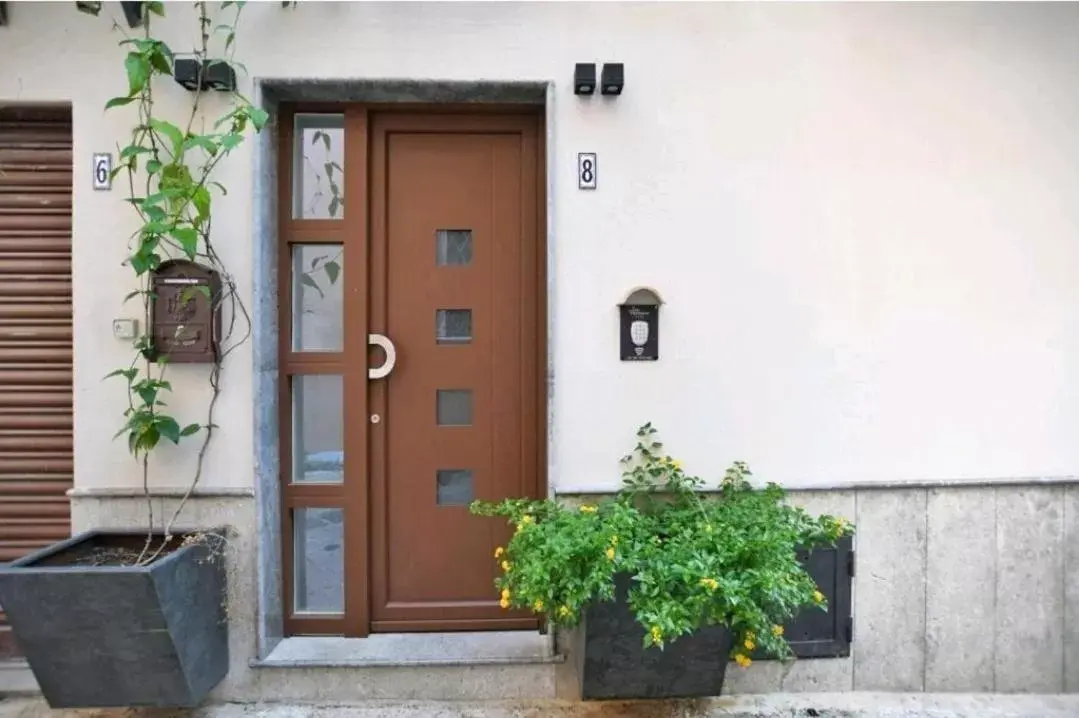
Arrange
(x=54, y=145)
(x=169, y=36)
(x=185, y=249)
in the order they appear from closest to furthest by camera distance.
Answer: (x=185, y=249)
(x=169, y=36)
(x=54, y=145)

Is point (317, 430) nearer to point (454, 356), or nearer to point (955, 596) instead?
point (454, 356)

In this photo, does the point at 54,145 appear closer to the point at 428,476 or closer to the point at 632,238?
the point at 428,476

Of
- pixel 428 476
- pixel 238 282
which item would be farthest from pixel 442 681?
pixel 238 282

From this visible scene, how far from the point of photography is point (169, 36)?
2.90 meters

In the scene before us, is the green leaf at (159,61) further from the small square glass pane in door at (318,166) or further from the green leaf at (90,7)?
the small square glass pane in door at (318,166)

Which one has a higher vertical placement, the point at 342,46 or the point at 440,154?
the point at 342,46

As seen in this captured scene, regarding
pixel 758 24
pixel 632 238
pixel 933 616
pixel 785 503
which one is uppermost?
pixel 758 24

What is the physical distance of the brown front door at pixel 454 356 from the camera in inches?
127

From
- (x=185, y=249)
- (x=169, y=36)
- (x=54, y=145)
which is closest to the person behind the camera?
(x=185, y=249)

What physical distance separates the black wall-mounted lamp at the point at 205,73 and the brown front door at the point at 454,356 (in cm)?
72

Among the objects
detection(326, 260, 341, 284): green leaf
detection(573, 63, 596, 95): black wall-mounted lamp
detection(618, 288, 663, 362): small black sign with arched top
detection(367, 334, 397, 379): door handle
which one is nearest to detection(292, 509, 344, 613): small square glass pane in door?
detection(367, 334, 397, 379): door handle

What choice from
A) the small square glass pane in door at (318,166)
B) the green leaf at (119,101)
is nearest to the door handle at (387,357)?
the small square glass pane in door at (318,166)

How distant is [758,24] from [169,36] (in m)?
2.69

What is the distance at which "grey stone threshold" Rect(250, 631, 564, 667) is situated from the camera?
2.97 meters
